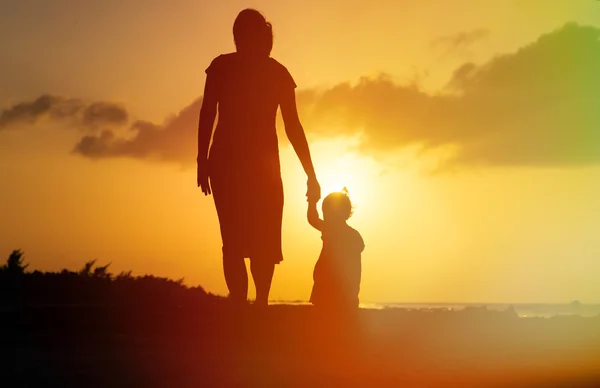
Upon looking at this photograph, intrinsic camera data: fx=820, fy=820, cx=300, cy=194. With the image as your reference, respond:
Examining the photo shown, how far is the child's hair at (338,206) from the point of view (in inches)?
395

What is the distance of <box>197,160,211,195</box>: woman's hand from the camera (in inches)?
395

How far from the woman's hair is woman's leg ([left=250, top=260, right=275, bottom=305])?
2607 millimetres

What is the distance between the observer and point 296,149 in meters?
10.7

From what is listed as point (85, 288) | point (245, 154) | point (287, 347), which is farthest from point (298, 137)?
point (85, 288)

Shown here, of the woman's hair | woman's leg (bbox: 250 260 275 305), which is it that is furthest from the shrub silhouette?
the woman's hair

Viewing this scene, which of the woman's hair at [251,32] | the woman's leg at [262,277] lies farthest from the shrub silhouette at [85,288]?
the woman's hair at [251,32]

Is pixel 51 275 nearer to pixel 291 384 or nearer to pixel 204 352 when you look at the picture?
pixel 204 352

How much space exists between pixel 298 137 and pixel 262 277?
191 centimetres

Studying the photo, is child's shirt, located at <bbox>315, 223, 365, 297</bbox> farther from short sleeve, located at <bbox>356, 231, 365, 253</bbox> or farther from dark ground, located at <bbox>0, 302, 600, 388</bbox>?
dark ground, located at <bbox>0, 302, 600, 388</bbox>

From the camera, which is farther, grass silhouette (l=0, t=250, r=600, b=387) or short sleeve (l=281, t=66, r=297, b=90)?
short sleeve (l=281, t=66, r=297, b=90)

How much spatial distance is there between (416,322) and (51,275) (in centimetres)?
784

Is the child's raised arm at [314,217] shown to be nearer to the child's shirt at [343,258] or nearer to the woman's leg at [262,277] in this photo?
the child's shirt at [343,258]

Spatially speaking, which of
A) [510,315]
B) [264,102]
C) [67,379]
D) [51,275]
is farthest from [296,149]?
[51,275]

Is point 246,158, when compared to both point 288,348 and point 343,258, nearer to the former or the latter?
point 343,258
